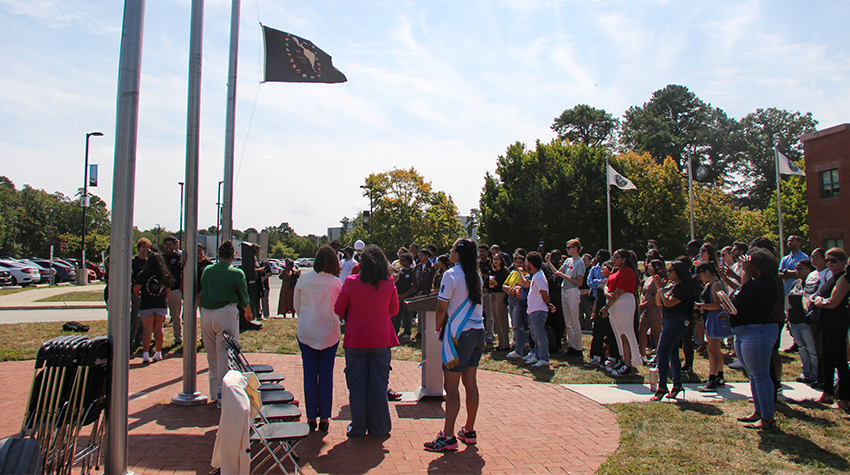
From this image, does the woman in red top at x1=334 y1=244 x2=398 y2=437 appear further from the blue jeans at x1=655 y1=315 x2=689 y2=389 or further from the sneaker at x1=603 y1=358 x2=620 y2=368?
the sneaker at x1=603 y1=358 x2=620 y2=368

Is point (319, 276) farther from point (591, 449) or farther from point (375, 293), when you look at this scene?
point (591, 449)

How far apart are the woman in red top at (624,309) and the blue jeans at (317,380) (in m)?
4.68

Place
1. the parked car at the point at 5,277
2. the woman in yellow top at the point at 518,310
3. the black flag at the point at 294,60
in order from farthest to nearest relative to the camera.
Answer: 1. the parked car at the point at 5,277
2. the black flag at the point at 294,60
3. the woman in yellow top at the point at 518,310

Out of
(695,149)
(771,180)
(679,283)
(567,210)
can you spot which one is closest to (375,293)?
(679,283)

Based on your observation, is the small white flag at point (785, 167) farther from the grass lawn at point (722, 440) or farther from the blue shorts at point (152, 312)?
the blue shorts at point (152, 312)

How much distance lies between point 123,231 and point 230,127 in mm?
4782

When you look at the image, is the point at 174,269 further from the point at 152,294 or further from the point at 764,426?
the point at 764,426

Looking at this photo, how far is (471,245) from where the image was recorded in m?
4.95

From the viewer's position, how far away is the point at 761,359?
16.8 ft

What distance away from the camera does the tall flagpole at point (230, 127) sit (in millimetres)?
7895

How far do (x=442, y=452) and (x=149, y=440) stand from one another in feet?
9.16

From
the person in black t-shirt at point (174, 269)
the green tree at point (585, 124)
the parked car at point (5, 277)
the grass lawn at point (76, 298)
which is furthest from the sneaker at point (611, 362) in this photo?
the green tree at point (585, 124)

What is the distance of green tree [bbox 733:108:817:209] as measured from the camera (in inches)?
2569

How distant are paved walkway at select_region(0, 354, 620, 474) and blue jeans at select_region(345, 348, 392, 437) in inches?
5.7
